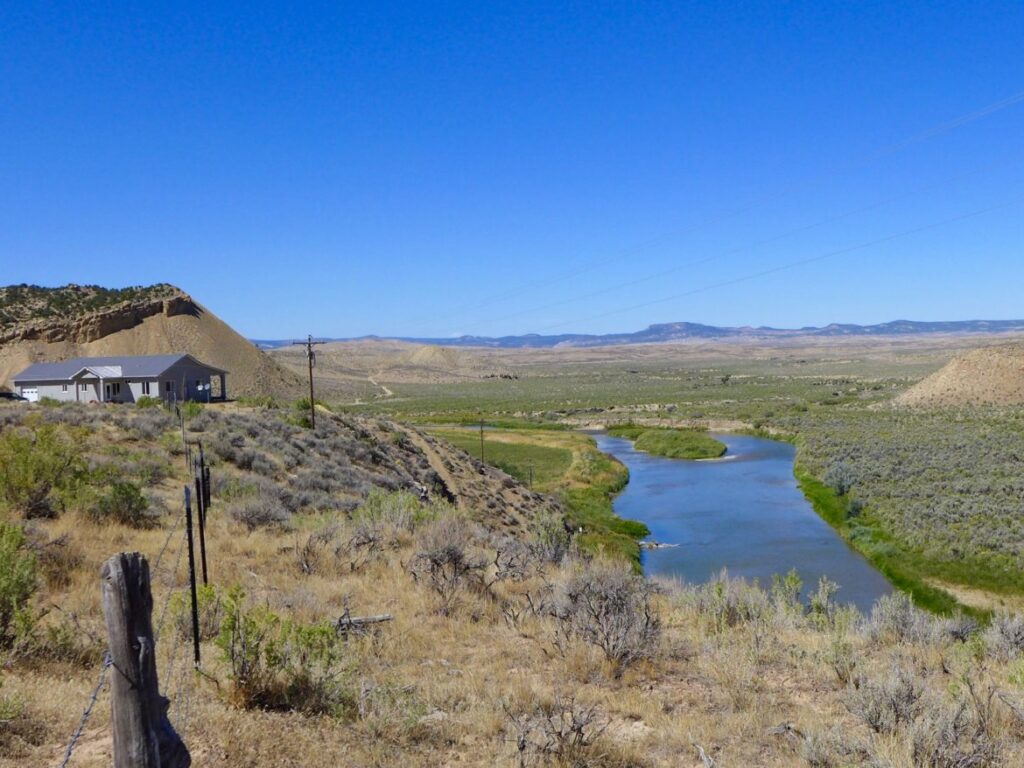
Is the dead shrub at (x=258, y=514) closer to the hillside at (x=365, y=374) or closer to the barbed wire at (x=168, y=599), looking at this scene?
the barbed wire at (x=168, y=599)

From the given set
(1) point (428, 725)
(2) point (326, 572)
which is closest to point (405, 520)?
(2) point (326, 572)

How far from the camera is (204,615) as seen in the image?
8.09m

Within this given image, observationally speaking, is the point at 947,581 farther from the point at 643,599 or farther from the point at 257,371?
the point at 257,371

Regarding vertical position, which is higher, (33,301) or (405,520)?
(33,301)

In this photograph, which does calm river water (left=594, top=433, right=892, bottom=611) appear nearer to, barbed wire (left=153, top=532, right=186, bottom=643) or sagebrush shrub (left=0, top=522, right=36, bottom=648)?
barbed wire (left=153, top=532, right=186, bottom=643)

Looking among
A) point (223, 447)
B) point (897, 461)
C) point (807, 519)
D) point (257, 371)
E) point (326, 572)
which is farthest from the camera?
point (257, 371)

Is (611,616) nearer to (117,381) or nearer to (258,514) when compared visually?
(258,514)

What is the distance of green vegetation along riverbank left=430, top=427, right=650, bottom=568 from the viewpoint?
3097cm

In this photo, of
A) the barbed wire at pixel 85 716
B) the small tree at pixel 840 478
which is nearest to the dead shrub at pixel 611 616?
the barbed wire at pixel 85 716

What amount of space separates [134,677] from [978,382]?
88.6m

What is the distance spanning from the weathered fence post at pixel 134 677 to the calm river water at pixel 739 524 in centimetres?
1960

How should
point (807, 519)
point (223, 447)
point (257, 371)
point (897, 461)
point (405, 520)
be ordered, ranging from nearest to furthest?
point (405, 520) < point (223, 447) < point (807, 519) < point (897, 461) < point (257, 371)

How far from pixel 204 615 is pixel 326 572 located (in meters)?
3.41

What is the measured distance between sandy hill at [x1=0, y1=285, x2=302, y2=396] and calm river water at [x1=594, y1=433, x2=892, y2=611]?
39.2 m
